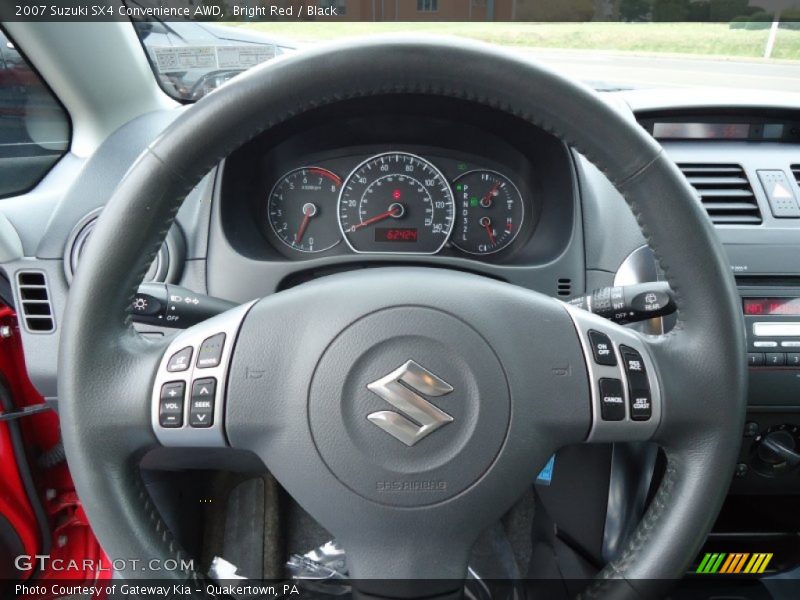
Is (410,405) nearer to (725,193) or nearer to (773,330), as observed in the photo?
(773,330)

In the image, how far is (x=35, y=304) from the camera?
1636 mm

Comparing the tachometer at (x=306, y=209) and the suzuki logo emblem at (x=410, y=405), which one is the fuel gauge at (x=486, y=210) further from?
the suzuki logo emblem at (x=410, y=405)

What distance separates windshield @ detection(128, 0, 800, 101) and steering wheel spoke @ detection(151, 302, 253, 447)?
56cm

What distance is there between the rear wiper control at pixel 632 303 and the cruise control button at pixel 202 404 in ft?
1.77

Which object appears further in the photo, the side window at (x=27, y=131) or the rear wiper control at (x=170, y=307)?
the side window at (x=27, y=131)

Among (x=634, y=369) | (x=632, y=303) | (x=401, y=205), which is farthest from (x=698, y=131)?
(x=634, y=369)

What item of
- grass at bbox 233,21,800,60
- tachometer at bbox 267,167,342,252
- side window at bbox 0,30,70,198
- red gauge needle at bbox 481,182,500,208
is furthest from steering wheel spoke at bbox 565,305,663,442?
side window at bbox 0,30,70,198

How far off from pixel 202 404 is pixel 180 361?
2.7 inches

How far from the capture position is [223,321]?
0.98m

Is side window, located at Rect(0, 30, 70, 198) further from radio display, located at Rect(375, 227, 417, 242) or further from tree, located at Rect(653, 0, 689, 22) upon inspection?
tree, located at Rect(653, 0, 689, 22)

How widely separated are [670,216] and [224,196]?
1.09 metres

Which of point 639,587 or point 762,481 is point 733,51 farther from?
point 639,587

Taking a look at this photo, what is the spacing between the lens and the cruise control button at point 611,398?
3.10 feet

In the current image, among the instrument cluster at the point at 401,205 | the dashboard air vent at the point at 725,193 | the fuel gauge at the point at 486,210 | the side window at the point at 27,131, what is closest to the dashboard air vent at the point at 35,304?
the side window at the point at 27,131
